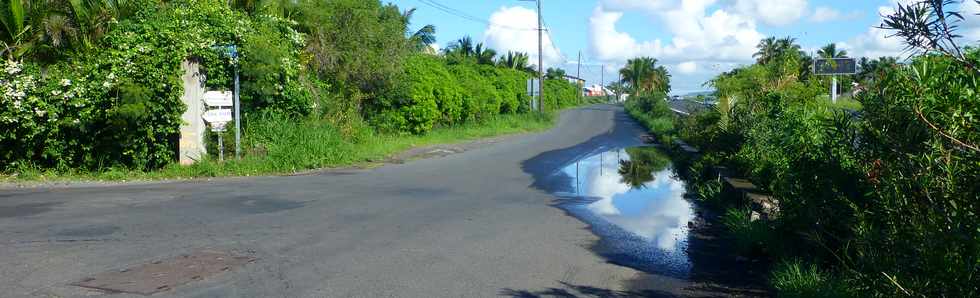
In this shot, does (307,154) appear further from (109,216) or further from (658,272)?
(658,272)

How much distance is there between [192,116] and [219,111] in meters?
0.51

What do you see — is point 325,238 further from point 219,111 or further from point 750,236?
point 219,111

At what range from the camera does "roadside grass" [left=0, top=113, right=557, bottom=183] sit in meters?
14.5

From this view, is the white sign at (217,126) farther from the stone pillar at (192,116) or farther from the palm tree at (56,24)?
the palm tree at (56,24)

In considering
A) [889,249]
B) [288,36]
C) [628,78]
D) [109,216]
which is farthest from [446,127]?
[628,78]

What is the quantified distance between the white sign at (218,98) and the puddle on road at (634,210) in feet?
22.3

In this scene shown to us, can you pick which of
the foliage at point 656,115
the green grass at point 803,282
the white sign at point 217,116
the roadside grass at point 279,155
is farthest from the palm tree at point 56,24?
the foliage at point 656,115

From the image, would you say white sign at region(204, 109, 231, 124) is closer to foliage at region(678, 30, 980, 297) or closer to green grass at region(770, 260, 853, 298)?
green grass at region(770, 260, 853, 298)

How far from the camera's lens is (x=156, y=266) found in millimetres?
6797

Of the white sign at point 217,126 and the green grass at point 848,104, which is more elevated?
the green grass at point 848,104

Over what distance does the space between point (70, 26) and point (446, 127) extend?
559 inches

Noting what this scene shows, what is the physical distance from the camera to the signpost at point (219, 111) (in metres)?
15.6

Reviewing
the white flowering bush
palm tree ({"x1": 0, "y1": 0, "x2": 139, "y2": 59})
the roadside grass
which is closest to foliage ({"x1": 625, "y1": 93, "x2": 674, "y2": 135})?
the roadside grass

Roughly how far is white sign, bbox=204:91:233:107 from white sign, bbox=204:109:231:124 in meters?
0.12
